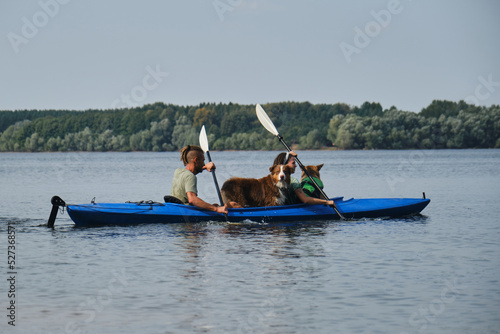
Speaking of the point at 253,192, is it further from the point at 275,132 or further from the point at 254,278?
the point at 254,278

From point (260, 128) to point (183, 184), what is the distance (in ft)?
344

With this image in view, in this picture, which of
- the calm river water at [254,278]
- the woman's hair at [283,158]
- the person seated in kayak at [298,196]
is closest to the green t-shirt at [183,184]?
the calm river water at [254,278]

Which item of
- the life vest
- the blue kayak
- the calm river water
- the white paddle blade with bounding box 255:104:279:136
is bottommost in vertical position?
the calm river water

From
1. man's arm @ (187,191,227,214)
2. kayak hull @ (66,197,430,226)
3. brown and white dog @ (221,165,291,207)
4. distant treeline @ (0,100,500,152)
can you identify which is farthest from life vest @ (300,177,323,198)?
distant treeline @ (0,100,500,152)

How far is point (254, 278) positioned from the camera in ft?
30.7

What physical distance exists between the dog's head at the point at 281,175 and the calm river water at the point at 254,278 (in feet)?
3.05

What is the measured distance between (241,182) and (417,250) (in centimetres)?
391

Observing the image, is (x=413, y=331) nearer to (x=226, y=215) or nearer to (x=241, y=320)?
(x=241, y=320)

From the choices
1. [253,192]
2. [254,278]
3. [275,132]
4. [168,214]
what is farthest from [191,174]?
[254,278]

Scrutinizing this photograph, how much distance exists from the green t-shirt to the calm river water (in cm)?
71

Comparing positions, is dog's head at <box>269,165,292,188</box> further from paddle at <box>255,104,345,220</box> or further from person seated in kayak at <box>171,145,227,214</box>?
person seated in kayak at <box>171,145,227,214</box>

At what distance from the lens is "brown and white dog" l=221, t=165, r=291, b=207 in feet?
46.0

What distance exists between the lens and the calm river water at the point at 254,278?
290 inches

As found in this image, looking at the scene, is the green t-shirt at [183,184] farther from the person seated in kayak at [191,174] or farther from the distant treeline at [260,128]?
the distant treeline at [260,128]
